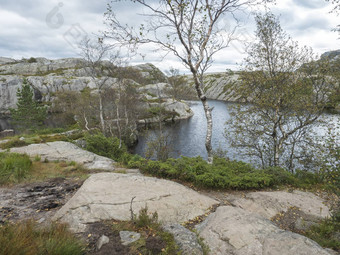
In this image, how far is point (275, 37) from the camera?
49.3 feet

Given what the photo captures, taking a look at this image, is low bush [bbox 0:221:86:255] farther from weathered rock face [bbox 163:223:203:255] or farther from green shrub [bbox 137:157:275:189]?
green shrub [bbox 137:157:275:189]

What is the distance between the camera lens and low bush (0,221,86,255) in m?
3.19

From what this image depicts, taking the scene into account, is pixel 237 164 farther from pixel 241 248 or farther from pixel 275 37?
pixel 275 37

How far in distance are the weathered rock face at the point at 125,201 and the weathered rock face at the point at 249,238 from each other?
4.27ft

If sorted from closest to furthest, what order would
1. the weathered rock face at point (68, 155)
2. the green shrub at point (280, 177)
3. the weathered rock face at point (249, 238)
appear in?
the weathered rock face at point (249, 238), the green shrub at point (280, 177), the weathered rock face at point (68, 155)

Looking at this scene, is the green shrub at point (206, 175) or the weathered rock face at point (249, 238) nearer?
the weathered rock face at point (249, 238)

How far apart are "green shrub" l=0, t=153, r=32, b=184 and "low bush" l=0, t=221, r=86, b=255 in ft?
23.0

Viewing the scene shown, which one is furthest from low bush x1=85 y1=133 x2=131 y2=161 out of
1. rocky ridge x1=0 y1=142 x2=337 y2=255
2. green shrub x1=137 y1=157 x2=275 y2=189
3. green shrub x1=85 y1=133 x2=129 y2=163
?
rocky ridge x1=0 y1=142 x2=337 y2=255

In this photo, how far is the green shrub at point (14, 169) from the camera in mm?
9367

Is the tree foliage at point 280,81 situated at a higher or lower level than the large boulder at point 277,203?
higher

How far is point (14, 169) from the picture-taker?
10047 millimetres

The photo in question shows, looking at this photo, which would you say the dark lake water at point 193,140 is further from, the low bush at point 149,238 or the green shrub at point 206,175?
the low bush at point 149,238

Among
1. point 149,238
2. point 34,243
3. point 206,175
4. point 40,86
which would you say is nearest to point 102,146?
point 206,175

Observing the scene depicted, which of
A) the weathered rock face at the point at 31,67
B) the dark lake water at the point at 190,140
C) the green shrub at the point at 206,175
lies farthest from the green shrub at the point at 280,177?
the weathered rock face at the point at 31,67
